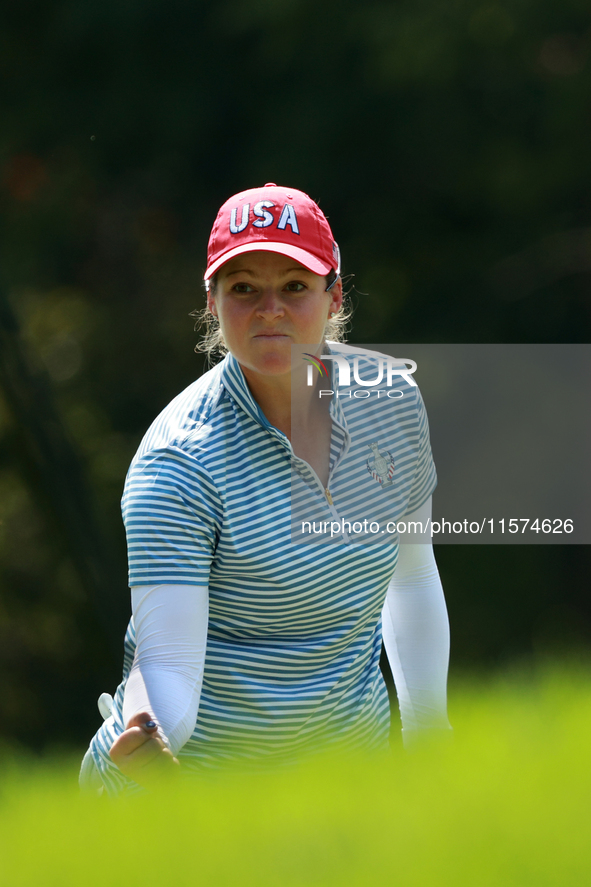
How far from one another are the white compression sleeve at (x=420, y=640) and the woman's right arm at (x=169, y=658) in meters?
0.59

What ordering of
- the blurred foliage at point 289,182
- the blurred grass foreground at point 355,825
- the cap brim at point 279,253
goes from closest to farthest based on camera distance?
the blurred grass foreground at point 355,825 → the cap brim at point 279,253 → the blurred foliage at point 289,182

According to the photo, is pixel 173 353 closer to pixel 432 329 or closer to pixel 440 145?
pixel 432 329

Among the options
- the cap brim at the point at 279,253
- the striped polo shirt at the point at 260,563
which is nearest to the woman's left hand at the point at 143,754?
the striped polo shirt at the point at 260,563

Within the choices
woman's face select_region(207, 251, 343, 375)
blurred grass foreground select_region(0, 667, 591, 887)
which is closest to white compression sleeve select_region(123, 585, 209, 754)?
woman's face select_region(207, 251, 343, 375)

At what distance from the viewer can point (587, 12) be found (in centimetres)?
474

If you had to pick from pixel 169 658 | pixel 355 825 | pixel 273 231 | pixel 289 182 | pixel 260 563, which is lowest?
pixel 355 825

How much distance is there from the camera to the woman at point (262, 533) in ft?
5.26

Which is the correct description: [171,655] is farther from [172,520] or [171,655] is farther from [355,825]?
[355,825]

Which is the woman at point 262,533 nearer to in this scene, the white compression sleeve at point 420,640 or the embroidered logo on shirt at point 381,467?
the embroidered logo on shirt at point 381,467

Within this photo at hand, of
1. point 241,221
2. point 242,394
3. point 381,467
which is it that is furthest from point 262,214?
point 381,467

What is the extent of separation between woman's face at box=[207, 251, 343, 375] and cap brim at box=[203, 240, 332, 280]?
0.08 ft

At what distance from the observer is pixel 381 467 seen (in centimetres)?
193

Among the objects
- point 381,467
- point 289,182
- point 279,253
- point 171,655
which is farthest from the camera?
point 289,182

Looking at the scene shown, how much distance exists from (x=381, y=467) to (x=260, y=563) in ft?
1.17
